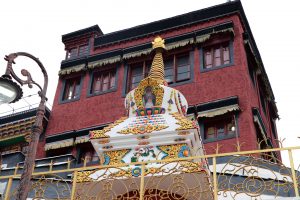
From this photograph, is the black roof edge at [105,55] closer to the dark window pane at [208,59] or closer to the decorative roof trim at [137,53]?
the decorative roof trim at [137,53]

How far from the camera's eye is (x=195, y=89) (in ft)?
65.4

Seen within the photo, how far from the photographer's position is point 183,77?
A: 20.9 meters

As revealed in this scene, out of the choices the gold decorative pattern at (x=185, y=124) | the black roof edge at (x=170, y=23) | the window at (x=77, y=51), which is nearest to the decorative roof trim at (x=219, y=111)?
the black roof edge at (x=170, y=23)

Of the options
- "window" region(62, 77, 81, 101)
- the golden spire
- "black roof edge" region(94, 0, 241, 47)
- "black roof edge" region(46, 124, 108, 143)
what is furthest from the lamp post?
"window" region(62, 77, 81, 101)

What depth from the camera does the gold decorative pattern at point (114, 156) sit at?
10.2 metres

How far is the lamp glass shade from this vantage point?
8.63 meters

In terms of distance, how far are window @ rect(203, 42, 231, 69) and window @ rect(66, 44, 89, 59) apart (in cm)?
707

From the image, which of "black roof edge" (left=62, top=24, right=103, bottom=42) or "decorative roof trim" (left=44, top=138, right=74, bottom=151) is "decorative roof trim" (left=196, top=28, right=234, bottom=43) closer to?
"black roof edge" (left=62, top=24, right=103, bottom=42)

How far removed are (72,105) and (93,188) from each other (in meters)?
Answer: 13.5

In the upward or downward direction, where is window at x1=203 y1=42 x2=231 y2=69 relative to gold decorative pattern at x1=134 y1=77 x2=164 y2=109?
upward

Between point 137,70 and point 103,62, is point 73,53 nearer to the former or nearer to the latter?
point 103,62

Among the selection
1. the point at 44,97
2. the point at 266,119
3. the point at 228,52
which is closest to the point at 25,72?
the point at 44,97

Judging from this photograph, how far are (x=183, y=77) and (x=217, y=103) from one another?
2.75 metres

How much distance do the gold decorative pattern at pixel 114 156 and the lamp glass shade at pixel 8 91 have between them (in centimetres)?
267
